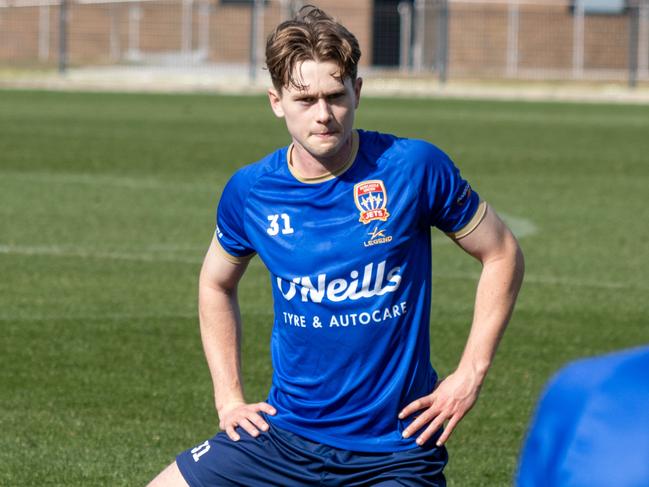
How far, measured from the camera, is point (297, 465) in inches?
136

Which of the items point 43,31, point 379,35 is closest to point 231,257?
point 379,35

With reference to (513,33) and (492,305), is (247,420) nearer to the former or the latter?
(492,305)

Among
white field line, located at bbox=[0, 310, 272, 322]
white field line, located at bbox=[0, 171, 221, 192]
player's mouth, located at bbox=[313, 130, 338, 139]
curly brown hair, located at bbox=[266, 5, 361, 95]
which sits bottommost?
white field line, located at bbox=[0, 310, 272, 322]

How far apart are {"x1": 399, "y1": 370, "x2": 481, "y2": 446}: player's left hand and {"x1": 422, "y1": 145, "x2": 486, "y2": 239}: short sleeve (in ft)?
1.28

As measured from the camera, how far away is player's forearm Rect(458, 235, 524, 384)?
353cm

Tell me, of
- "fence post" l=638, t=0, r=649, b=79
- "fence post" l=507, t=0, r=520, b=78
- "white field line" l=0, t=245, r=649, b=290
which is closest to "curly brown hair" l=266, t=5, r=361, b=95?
"white field line" l=0, t=245, r=649, b=290

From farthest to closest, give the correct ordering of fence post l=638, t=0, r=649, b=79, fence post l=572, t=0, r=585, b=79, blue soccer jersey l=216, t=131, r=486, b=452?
fence post l=572, t=0, r=585, b=79 < fence post l=638, t=0, r=649, b=79 < blue soccer jersey l=216, t=131, r=486, b=452

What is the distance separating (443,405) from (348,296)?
362mm

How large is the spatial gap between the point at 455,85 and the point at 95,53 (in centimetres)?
1464

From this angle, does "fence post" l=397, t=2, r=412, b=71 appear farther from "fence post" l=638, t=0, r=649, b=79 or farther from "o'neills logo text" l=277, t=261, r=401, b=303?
"o'neills logo text" l=277, t=261, r=401, b=303

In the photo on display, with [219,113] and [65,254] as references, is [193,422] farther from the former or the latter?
[219,113]

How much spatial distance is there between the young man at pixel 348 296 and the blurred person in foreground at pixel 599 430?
2.24 m

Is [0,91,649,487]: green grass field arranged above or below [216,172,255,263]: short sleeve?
below

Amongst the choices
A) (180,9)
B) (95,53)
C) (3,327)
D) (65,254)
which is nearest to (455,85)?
(180,9)
